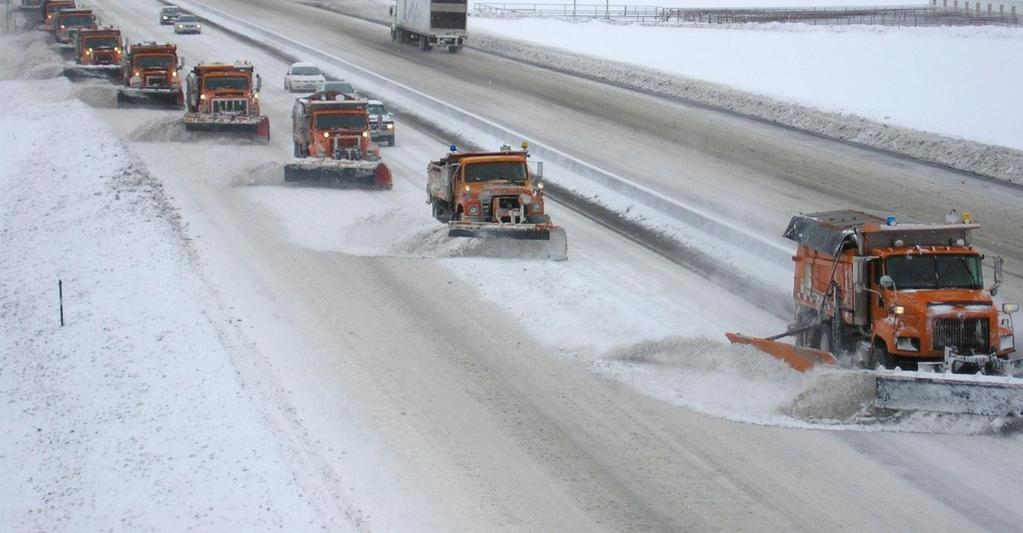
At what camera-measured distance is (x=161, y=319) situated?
19750 millimetres

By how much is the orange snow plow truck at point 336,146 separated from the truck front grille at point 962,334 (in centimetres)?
1931

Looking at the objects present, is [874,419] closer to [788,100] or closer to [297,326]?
[297,326]

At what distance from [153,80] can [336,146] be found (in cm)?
1612

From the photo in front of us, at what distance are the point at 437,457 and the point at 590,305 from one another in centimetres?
721

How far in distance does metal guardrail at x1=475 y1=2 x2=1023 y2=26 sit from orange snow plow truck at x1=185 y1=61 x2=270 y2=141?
59743 mm

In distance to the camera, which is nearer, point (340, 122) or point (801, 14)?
point (340, 122)

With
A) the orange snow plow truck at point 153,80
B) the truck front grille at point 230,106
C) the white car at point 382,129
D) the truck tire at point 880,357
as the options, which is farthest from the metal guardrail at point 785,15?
the truck tire at point 880,357

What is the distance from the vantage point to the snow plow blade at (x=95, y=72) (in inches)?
2152

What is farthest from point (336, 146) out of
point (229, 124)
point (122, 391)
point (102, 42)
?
point (102, 42)

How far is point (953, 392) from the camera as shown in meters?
14.6

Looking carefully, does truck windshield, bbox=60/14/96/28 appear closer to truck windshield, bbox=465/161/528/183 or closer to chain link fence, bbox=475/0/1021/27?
chain link fence, bbox=475/0/1021/27

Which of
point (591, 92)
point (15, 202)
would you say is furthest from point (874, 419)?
point (591, 92)

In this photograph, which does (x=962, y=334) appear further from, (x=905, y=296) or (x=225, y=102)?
(x=225, y=102)

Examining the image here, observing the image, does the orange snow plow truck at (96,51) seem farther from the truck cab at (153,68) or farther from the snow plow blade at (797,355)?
the snow plow blade at (797,355)
